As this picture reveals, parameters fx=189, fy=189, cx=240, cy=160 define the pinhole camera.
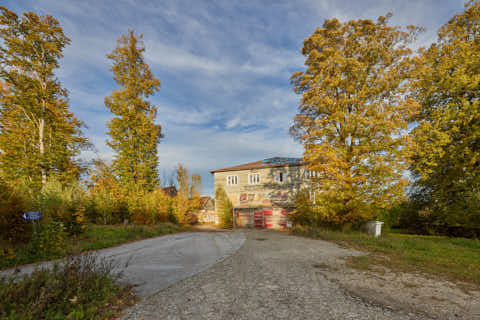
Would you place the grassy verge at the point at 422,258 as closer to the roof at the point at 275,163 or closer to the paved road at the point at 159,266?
the paved road at the point at 159,266

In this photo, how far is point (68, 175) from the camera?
47.2 feet

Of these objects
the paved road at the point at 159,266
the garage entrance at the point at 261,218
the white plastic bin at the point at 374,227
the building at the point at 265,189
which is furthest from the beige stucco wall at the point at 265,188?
the paved road at the point at 159,266

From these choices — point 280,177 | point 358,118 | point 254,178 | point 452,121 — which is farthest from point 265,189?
point 452,121

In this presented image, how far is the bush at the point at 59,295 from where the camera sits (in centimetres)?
230

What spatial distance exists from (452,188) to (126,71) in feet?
85.9

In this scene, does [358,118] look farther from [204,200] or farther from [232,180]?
[204,200]

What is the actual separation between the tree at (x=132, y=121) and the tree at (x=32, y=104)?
11.3ft

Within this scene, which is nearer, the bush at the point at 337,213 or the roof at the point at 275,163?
the bush at the point at 337,213

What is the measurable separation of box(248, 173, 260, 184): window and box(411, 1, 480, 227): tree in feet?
41.3

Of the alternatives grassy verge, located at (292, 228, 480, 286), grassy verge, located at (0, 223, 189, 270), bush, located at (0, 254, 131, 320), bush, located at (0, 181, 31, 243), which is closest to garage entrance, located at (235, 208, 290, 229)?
grassy verge, located at (0, 223, 189, 270)

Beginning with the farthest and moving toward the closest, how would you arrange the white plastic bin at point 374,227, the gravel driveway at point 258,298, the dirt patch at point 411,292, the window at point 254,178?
the window at point 254,178 < the white plastic bin at point 374,227 < the dirt patch at point 411,292 < the gravel driveway at point 258,298

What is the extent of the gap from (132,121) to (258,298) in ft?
58.9

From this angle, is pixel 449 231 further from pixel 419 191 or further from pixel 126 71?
pixel 126 71

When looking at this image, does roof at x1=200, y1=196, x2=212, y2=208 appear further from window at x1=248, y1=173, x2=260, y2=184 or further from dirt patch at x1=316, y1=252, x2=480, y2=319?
dirt patch at x1=316, y1=252, x2=480, y2=319
